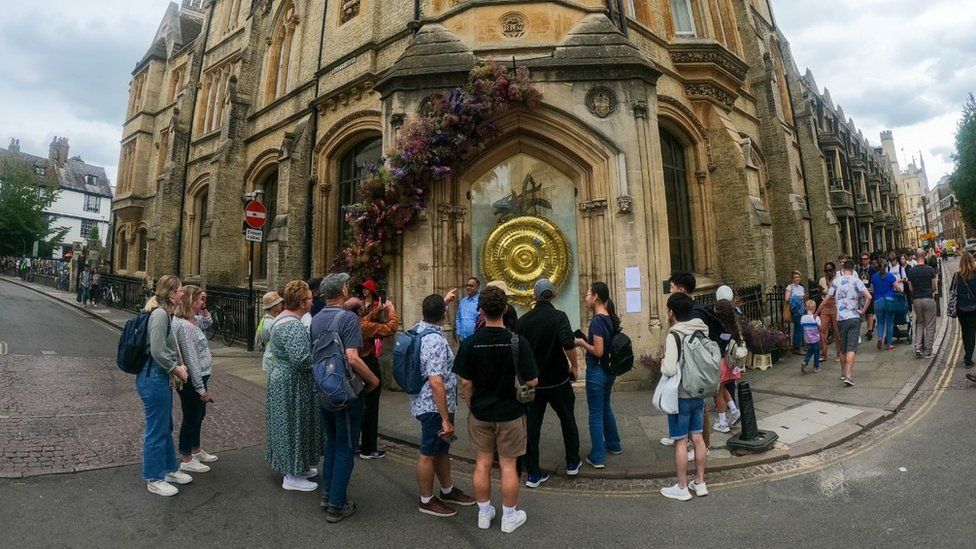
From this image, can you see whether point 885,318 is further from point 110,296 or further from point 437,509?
point 110,296

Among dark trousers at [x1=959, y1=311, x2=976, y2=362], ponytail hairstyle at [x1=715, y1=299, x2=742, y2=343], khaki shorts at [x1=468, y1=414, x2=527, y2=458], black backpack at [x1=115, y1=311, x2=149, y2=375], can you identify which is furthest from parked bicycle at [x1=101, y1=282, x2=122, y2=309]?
dark trousers at [x1=959, y1=311, x2=976, y2=362]

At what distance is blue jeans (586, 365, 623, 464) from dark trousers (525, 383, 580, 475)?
0.77 ft

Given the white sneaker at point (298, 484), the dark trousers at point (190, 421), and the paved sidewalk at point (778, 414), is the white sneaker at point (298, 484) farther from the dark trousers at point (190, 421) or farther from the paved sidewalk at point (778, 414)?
the paved sidewalk at point (778, 414)

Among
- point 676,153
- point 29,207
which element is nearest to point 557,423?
point 676,153

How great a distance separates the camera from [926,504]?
331cm

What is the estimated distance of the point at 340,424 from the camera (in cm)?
347

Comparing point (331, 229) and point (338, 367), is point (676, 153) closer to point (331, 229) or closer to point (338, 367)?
→ point (331, 229)

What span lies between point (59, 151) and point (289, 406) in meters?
69.2

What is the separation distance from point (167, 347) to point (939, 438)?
7.33 metres

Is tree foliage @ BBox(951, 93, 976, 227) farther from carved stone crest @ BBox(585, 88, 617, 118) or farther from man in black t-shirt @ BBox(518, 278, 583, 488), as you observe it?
man in black t-shirt @ BBox(518, 278, 583, 488)

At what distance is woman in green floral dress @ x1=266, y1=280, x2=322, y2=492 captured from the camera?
12.5 ft

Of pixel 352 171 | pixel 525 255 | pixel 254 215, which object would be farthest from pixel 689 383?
pixel 352 171

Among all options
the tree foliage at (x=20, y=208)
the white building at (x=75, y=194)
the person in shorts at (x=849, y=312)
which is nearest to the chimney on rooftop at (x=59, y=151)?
the white building at (x=75, y=194)

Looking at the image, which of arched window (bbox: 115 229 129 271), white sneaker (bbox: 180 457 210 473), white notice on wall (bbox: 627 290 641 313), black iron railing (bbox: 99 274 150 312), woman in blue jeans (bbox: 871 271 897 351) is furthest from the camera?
arched window (bbox: 115 229 129 271)
